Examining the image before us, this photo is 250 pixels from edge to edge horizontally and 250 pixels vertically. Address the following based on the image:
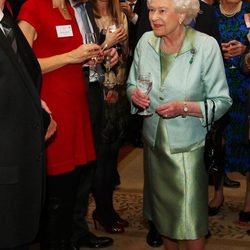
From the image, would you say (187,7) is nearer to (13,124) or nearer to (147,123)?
(147,123)

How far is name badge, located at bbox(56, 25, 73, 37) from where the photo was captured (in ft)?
9.14

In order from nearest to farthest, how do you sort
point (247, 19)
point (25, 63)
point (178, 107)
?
1. point (25, 63)
2. point (178, 107)
3. point (247, 19)

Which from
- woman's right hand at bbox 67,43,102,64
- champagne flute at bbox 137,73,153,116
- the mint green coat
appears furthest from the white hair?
woman's right hand at bbox 67,43,102,64

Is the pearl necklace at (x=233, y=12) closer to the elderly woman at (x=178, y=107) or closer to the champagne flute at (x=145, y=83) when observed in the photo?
the elderly woman at (x=178, y=107)

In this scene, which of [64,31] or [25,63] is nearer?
[25,63]

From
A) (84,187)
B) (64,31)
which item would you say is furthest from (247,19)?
(84,187)

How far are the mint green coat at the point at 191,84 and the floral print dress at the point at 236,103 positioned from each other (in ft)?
3.90

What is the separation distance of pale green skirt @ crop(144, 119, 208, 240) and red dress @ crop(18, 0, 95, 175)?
457mm

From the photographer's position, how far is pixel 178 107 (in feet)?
8.77

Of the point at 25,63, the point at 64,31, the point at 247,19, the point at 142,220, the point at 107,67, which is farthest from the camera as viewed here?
the point at 142,220

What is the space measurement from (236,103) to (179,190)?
1605 millimetres

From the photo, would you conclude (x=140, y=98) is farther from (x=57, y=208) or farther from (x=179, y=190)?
(x=57, y=208)

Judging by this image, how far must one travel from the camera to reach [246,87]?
4121 millimetres

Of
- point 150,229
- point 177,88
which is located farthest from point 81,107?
point 150,229
